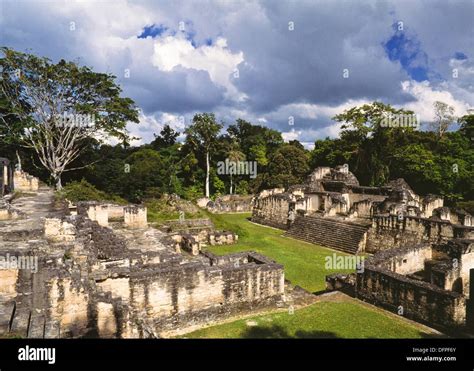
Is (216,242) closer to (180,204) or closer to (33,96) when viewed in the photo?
(180,204)

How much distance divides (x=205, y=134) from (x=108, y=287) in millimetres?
31389

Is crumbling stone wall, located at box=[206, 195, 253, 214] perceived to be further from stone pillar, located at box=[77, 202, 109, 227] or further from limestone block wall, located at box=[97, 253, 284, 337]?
limestone block wall, located at box=[97, 253, 284, 337]

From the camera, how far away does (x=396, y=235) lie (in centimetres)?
1777

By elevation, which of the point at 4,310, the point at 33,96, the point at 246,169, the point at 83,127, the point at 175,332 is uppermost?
the point at 33,96

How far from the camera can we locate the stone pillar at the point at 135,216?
719 inches

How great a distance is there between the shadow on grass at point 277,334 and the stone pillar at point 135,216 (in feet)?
36.7

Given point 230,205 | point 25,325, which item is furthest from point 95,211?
point 230,205

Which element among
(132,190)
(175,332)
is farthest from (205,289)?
(132,190)

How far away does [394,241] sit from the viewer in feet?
58.2

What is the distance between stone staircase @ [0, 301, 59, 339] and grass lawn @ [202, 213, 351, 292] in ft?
29.9

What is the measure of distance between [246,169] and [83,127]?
20481 mm

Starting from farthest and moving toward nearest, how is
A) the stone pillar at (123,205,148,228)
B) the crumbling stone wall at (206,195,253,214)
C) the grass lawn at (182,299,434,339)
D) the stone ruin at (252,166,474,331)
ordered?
the crumbling stone wall at (206,195,253,214) < the stone pillar at (123,205,148,228) < the stone ruin at (252,166,474,331) < the grass lawn at (182,299,434,339)

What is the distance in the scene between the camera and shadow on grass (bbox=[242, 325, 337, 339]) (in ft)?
27.4

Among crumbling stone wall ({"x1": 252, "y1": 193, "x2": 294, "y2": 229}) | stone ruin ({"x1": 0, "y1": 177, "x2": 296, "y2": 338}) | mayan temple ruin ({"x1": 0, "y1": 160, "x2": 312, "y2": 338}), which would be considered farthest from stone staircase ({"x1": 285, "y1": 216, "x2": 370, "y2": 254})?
stone ruin ({"x1": 0, "y1": 177, "x2": 296, "y2": 338})
